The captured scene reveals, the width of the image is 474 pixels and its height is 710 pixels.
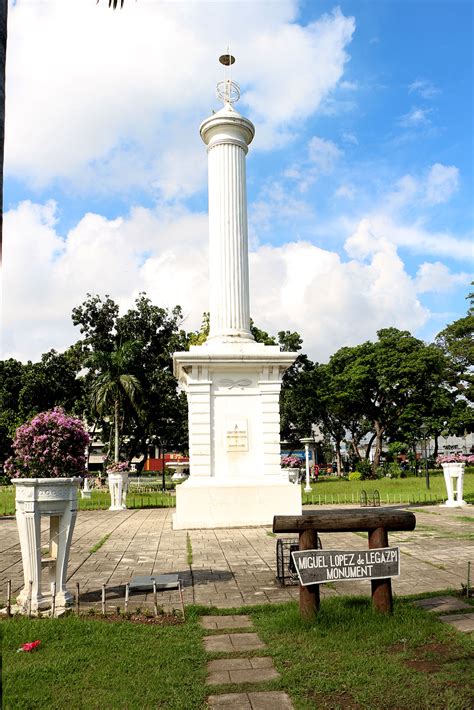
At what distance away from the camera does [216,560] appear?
34.6ft

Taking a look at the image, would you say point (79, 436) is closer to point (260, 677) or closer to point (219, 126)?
point (260, 677)

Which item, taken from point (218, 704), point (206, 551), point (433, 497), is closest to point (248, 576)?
point (206, 551)

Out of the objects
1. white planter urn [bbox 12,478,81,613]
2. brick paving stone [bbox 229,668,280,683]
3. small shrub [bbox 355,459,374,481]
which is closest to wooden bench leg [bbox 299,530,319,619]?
brick paving stone [bbox 229,668,280,683]

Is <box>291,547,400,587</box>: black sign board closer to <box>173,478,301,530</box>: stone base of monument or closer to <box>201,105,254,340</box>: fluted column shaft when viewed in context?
<box>173,478,301,530</box>: stone base of monument

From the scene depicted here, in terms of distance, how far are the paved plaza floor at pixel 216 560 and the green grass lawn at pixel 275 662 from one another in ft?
4.47

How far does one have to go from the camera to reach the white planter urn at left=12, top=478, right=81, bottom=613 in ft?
23.3

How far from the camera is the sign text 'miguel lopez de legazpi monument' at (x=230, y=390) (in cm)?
1506

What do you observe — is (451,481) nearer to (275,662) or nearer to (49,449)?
(49,449)

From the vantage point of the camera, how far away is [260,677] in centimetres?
486

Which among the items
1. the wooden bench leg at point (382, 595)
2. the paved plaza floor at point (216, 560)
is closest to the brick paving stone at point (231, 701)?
the wooden bench leg at point (382, 595)

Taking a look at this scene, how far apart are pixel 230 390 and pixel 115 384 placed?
72.7 feet

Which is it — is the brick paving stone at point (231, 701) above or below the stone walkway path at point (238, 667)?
above

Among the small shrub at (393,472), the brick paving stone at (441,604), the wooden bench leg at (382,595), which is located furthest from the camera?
the small shrub at (393,472)

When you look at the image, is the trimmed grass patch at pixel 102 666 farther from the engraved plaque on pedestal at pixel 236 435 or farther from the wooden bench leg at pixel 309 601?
the engraved plaque on pedestal at pixel 236 435
